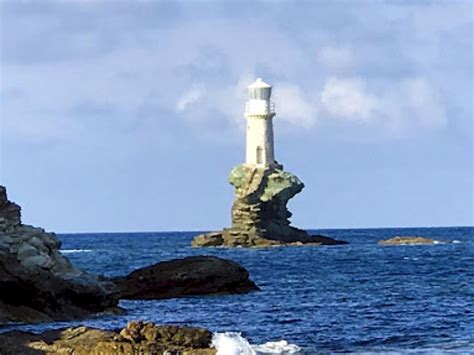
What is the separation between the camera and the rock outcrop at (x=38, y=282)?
3053 centimetres

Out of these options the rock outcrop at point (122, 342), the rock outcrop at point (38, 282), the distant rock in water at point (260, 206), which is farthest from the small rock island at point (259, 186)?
the rock outcrop at point (122, 342)

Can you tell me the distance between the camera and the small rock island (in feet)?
300

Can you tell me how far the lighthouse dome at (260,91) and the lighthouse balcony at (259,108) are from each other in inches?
14.9

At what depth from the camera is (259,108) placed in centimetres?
9131

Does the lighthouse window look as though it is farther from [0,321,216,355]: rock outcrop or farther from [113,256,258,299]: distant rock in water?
[0,321,216,355]: rock outcrop

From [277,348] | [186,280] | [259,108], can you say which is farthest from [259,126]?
[277,348]

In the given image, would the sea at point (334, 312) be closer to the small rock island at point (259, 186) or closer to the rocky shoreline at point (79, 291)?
the rocky shoreline at point (79, 291)

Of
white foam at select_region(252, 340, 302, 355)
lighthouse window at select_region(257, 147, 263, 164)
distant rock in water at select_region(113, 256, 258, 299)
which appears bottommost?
white foam at select_region(252, 340, 302, 355)

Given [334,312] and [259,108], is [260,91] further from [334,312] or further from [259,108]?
[334,312]

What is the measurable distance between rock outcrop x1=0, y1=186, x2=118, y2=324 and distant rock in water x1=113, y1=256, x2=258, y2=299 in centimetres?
550

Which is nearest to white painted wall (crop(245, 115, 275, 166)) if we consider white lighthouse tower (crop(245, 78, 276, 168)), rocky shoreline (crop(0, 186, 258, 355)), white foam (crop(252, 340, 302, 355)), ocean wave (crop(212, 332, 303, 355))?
white lighthouse tower (crop(245, 78, 276, 168))

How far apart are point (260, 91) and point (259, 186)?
23.7 ft

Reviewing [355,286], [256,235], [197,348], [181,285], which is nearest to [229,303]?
[181,285]

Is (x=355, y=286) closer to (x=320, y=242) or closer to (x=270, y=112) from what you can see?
(x=270, y=112)
